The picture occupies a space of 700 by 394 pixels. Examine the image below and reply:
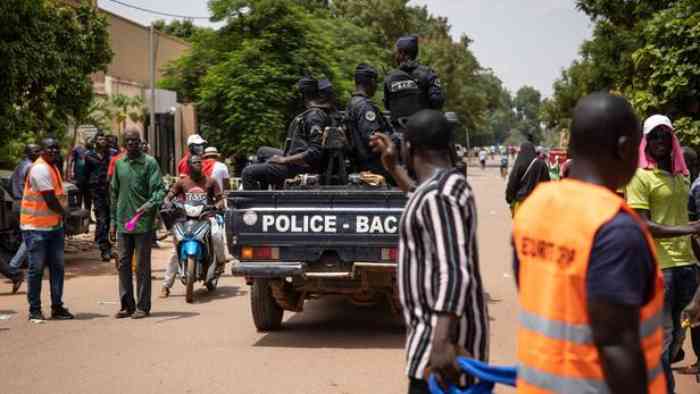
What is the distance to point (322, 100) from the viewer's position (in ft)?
28.6

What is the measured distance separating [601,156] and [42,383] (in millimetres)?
5237

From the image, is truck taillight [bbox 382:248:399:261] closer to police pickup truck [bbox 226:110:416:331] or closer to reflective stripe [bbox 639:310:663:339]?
police pickup truck [bbox 226:110:416:331]

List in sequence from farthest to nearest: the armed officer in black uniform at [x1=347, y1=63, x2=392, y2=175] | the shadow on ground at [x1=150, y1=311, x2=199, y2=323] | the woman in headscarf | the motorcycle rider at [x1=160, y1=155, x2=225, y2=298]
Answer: the motorcycle rider at [x1=160, y1=155, x2=225, y2=298] < the woman in headscarf < the shadow on ground at [x1=150, y1=311, x2=199, y2=323] < the armed officer in black uniform at [x1=347, y1=63, x2=392, y2=175]

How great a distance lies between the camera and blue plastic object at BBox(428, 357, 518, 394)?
116 inches

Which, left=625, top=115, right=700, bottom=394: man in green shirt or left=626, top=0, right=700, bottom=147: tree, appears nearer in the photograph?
left=625, top=115, right=700, bottom=394: man in green shirt

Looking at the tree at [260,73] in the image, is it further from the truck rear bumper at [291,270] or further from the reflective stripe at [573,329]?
the reflective stripe at [573,329]

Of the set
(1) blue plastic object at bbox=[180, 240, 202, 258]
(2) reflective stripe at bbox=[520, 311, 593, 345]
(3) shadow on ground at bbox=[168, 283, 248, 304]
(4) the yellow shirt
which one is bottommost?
(3) shadow on ground at bbox=[168, 283, 248, 304]

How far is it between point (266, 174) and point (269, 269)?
55.3 inches

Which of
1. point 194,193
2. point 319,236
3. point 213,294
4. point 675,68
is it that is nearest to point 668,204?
point 319,236

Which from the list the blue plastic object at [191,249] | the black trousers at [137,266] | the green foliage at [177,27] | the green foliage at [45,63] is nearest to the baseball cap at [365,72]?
the black trousers at [137,266]

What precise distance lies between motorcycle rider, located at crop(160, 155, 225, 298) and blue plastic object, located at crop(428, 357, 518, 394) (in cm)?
784

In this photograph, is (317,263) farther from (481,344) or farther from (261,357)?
(481,344)

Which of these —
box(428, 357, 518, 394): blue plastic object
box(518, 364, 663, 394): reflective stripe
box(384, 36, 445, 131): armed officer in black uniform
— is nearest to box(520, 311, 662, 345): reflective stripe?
box(518, 364, 663, 394): reflective stripe

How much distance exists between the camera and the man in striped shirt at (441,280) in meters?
3.24
